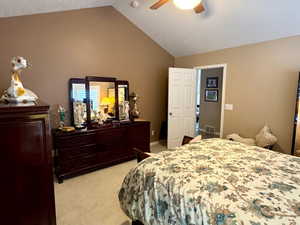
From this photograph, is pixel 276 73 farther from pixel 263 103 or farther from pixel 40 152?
pixel 40 152

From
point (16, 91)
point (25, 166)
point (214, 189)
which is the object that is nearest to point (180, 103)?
point (214, 189)

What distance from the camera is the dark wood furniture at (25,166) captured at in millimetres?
1221

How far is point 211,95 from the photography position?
5.56 m

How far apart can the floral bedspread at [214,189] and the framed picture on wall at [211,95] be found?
3.68m

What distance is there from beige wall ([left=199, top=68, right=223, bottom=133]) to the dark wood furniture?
500cm

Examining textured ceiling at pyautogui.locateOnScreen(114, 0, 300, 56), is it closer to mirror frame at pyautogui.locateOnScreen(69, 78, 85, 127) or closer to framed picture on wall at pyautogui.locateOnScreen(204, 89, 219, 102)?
framed picture on wall at pyautogui.locateOnScreen(204, 89, 219, 102)

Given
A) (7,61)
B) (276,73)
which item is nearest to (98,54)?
(7,61)

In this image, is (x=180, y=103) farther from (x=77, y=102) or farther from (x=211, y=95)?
(x=77, y=102)

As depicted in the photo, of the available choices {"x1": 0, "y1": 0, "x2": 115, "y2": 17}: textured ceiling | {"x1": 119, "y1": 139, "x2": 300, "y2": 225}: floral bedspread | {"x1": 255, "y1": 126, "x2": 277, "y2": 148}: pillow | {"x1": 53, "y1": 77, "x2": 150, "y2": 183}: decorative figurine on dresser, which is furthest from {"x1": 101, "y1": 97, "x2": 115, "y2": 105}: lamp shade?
{"x1": 255, "y1": 126, "x2": 277, "y2": 148}: pillow

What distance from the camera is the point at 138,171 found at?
1.64 metres

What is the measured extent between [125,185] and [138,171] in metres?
0.27

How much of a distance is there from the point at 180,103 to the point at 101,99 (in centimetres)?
195

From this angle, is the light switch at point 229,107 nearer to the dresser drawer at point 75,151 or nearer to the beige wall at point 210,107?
the beige wall at point 210,107

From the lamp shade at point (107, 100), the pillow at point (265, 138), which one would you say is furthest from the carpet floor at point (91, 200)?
the pillow at point (265, 138)
